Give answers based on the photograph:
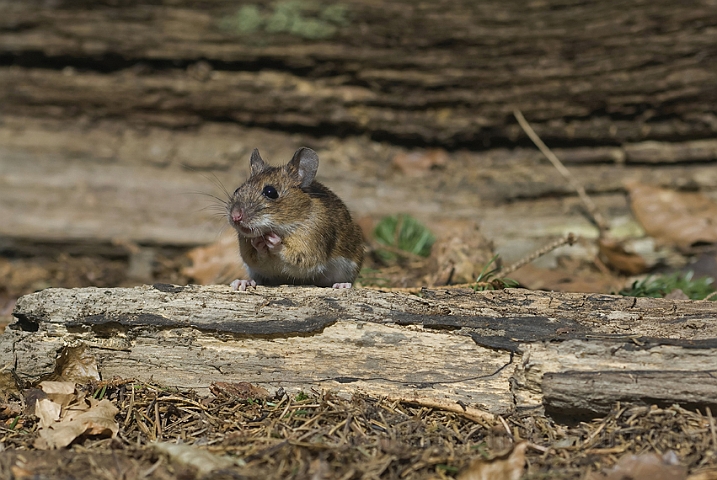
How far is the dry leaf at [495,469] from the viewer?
9.88 ft

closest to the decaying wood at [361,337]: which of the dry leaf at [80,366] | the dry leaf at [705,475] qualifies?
the dry leaf at [80,366]

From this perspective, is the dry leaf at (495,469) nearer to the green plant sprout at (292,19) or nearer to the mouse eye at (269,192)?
the mouse eye at (269,192)

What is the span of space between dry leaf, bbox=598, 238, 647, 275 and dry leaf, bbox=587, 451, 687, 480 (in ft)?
11.7

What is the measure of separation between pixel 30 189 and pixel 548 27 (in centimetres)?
587

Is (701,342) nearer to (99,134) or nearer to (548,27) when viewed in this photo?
(548,27)

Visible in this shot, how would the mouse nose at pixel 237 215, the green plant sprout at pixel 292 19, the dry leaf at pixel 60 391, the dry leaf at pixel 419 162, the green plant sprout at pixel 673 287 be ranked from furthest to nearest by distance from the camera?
the dry leaf at pixel 419 162, the green plant sprout at pixel 292 19, the green plant sprout at pixel 673 287, the mouse nose at pixel 237 215, the dry leaf at pixel 60 391

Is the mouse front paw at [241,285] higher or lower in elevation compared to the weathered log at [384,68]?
lower

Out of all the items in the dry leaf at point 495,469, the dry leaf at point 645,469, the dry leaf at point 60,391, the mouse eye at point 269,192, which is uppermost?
the mouse eye at point 269,192

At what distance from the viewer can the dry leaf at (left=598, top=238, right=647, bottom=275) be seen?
21.0 feet

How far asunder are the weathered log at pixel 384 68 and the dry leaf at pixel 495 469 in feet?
16.1

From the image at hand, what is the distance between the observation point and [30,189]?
7.36m

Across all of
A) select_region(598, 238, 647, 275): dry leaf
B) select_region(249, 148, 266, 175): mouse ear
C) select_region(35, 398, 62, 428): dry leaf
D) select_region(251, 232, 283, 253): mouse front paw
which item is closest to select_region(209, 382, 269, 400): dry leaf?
select_region(35, 398, 62, 428): dry leaf

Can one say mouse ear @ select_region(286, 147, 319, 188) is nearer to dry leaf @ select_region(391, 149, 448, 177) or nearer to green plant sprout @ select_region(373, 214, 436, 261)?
green plant sprout @ select_region(373, 214, 436, 261)

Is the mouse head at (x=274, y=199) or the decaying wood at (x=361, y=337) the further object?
the mouse head at (x=274, y=199)
